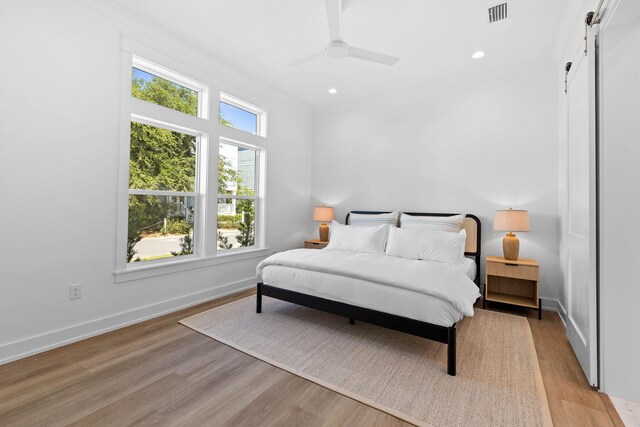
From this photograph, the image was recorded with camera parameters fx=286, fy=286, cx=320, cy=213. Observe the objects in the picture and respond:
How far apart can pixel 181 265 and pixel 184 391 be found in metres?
1.73

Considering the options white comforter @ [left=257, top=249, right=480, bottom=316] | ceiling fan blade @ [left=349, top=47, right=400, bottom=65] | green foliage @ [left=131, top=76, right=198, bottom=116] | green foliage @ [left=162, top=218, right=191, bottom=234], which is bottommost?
white comforter @ [left=257, top=249, right=480, bottom=316]

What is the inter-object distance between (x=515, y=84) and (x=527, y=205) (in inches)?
61.6

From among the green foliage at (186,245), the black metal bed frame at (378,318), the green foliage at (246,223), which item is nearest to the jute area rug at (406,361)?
the black metal bed frame at (378,318)

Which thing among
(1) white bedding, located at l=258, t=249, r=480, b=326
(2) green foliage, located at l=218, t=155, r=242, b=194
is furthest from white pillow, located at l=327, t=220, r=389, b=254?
(2) green foliage, located at l=218, t=155, r=242, b=194

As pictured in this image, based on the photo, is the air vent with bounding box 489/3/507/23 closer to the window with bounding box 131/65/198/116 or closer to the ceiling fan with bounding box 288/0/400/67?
the ceiling fan with bounding box 288/0/400/67

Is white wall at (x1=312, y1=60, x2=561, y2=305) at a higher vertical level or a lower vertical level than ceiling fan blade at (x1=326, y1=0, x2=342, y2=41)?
lower

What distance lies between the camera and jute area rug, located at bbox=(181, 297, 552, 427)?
1.71 metres

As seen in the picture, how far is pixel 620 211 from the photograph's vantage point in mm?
1807

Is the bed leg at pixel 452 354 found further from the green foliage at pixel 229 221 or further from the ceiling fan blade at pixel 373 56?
the green foliage at pixel 229 221

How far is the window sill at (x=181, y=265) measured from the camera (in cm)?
286

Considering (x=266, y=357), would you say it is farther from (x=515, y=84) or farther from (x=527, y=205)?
(x=515, y=84)

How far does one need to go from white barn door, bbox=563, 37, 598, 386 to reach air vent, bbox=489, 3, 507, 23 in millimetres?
787

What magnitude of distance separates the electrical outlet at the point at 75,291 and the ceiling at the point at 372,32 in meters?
2.61

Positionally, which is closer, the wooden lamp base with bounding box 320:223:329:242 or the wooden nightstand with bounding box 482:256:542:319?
the wooden nightstand with bounding box 482:256:542:319
